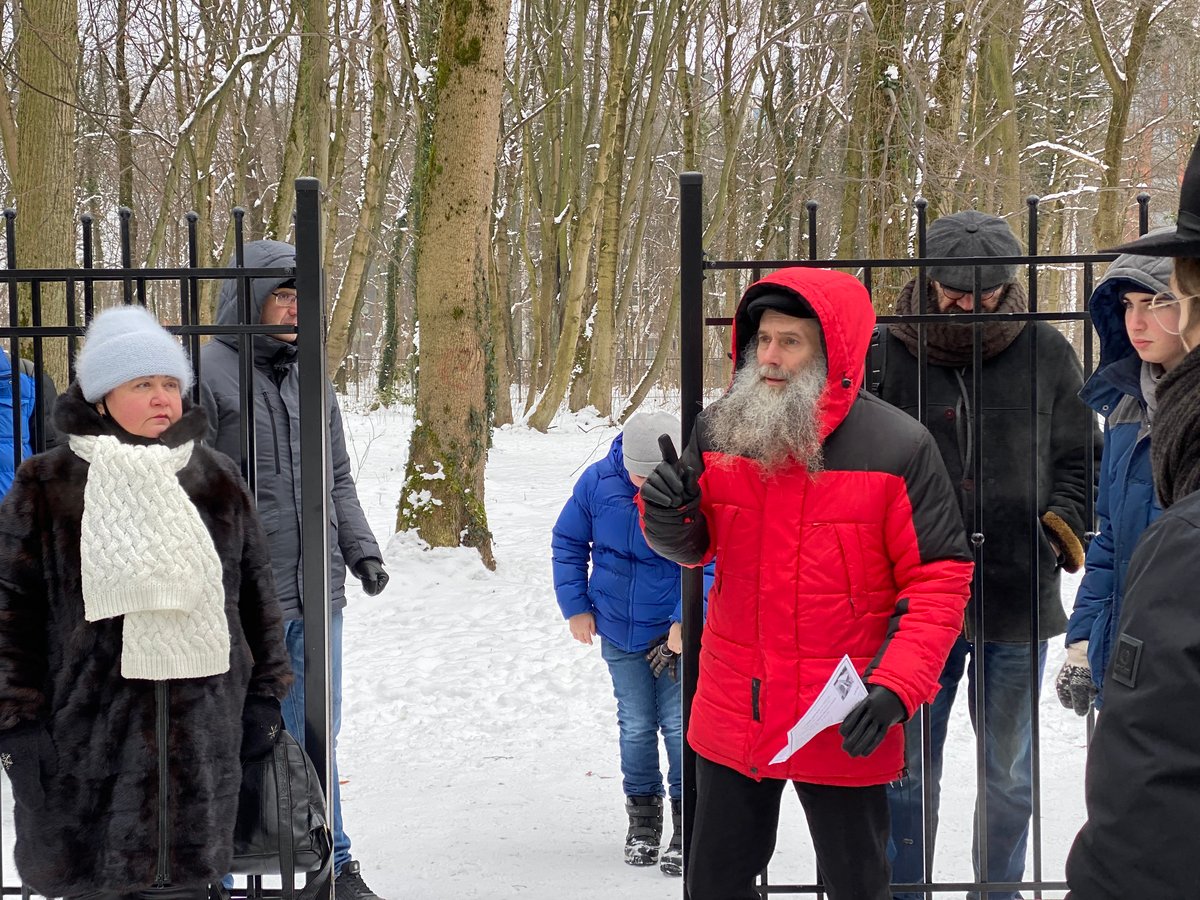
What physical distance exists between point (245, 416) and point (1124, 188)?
449 inches

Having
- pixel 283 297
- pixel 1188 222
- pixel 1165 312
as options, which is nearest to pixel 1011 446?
pixel 1165 312

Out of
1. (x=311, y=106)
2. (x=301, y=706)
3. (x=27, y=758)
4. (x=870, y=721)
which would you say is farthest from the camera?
(x=311, y=106)

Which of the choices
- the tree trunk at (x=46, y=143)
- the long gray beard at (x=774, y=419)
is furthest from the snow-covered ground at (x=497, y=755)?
the tree trunk at (x=46, y=143)

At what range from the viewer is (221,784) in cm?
293

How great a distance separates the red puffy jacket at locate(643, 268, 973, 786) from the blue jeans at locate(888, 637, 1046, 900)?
0.90 meters

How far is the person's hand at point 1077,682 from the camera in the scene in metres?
3.11

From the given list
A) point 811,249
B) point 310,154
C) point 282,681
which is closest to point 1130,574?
point 811,249

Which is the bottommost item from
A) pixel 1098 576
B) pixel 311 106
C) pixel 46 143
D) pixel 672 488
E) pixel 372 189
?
pixel 1098 576

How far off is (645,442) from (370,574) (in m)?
1.10

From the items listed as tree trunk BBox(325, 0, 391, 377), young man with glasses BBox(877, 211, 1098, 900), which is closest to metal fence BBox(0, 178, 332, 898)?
young man with glasses BBox(877, 211, 1098, 900)

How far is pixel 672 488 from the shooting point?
9.39ft

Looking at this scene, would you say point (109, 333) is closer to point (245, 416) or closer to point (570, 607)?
point (245, 416)

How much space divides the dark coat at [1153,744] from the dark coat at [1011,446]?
7.39 ft

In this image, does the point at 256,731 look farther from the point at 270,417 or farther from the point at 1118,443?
the point at 1118,443
